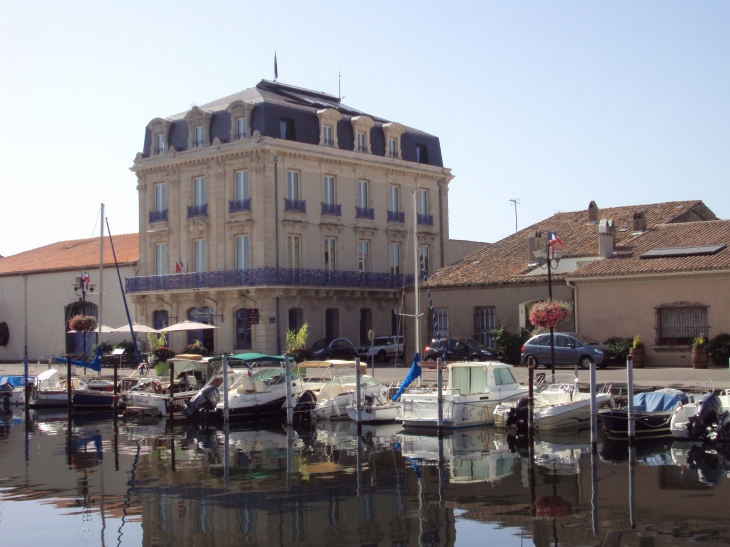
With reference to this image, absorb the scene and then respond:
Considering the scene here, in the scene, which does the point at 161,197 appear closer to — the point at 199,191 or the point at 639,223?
the point at 199,191

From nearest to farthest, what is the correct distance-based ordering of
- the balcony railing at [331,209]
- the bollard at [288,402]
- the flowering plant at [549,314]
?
the flowering plant at [549,314]
the bollard at [288,402]
the balcony railing at [331,209]

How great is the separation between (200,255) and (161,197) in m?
4.49

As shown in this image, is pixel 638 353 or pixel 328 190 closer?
pixel 638 353

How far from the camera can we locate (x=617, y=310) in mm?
38781

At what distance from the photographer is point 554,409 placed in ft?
90.7

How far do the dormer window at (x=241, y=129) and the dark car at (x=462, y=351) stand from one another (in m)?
16.0

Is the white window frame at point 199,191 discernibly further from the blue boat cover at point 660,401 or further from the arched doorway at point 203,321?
the blue boat cover at point 660,401

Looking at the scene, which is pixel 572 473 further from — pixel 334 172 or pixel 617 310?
pixel 334 172

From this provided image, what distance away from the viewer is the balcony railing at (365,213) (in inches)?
2164

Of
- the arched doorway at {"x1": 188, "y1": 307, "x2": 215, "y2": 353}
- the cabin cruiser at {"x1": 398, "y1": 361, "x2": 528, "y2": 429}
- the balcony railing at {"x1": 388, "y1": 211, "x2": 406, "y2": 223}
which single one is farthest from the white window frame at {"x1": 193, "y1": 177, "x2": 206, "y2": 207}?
the cabin cruiser at {"x1": 398, "y1": 361, "x2": 528, "y2": 429}

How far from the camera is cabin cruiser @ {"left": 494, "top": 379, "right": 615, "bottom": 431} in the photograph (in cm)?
2767

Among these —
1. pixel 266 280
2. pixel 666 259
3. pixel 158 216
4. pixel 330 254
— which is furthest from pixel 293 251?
pixel 666 259

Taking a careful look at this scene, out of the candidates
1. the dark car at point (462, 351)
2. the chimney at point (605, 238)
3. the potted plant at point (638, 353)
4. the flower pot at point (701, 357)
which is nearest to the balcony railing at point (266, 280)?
the dark car at point (462, 351)

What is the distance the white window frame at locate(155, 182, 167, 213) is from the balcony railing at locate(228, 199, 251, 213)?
5197 mm
